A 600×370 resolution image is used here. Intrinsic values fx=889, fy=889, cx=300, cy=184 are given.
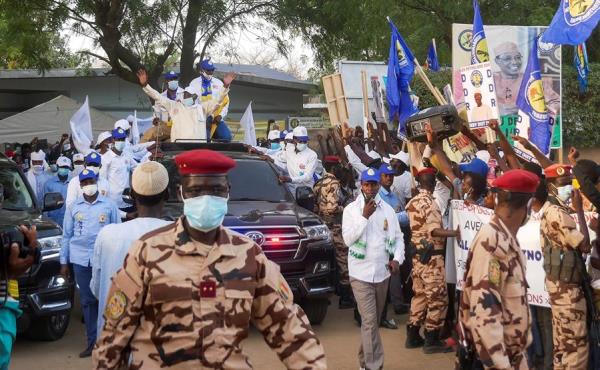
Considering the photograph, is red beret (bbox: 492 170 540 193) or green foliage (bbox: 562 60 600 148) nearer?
red beret (bbox: 492 170 540 193)

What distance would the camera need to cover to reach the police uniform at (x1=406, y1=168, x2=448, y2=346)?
8.88 meters

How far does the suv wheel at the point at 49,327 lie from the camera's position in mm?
9484

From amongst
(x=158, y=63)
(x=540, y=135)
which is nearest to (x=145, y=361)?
(x=540, y=135)

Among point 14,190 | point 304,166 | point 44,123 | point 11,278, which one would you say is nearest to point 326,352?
point 304,166

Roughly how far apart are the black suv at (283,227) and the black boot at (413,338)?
1177 mm

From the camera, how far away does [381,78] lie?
1596 cm

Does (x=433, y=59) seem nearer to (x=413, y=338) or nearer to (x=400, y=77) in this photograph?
(x=400, y=77)

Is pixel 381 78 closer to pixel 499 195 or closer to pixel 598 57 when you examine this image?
pixel 598 57

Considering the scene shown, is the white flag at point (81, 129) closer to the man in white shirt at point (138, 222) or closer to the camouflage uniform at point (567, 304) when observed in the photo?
the camouflage uniform at point (567, 304)

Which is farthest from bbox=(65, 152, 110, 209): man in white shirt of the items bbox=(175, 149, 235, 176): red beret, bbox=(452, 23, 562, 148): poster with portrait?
bbox=(175, 149, 235, 176): red beret

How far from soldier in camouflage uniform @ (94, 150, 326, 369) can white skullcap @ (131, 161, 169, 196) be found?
1.13 m

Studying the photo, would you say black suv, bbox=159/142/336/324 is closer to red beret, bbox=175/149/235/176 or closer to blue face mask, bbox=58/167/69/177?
blue face mask, bbox=58/167/69/177

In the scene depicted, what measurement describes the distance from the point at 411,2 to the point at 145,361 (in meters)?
18.8

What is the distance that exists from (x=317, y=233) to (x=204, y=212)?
6538 millimetres
